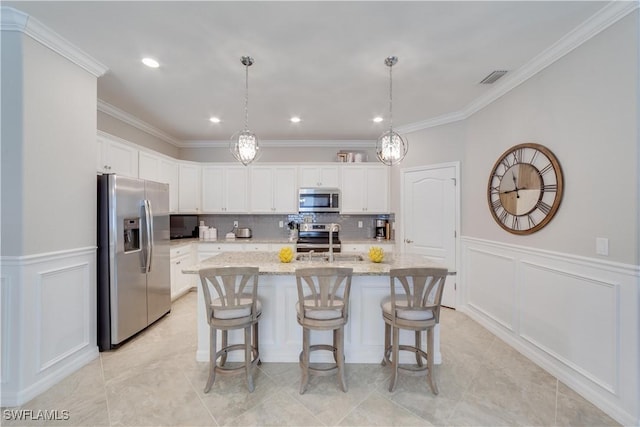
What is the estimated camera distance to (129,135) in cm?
404

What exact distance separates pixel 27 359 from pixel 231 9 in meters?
3.02

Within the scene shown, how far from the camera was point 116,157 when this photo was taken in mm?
3262

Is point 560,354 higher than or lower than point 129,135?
lower

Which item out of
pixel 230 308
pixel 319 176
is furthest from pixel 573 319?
pixel 319 176

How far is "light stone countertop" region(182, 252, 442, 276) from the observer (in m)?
2.26

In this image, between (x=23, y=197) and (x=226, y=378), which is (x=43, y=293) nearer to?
(x=23, y=197)

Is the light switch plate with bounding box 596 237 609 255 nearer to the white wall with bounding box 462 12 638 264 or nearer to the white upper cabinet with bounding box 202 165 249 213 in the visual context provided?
the white wall with bounding box 462 12 638 264

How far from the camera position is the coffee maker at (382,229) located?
16.7 feet

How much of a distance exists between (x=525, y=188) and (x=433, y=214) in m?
1.55

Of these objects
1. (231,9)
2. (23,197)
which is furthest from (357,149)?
(23,197)

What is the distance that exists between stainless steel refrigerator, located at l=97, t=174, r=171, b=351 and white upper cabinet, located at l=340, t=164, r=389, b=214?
3.01 metres

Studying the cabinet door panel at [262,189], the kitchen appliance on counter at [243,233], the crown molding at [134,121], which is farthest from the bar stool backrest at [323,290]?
the crown molding at [134,121]

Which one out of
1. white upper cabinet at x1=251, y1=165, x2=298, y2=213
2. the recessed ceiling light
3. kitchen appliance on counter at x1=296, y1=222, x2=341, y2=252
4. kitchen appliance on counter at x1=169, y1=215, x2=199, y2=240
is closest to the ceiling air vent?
kitchen appliance on counter at x1=296, y1=222, x2=341, y2=252

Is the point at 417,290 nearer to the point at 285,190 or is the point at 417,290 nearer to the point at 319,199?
the point at 319,199
